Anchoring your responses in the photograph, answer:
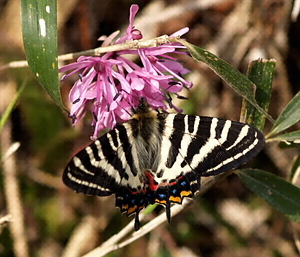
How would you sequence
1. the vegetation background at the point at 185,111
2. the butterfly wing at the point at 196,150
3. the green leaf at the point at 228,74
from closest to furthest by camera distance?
the green leaf at the point at 228,74 < the butterfly wing at the point at 196,150 < the vegetation background at the point at 185,111

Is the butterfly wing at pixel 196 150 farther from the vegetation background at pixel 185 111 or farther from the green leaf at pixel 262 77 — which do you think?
the vegetation background at pixel 185 111

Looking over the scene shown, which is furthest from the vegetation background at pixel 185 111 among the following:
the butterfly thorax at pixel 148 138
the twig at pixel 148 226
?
the butterfly thorax at pixel 148 138

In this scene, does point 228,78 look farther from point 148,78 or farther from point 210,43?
point 210,43

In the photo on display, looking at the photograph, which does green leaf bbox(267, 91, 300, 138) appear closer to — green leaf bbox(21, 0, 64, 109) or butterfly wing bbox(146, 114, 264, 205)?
butterfly wing bbox(146, 114, 264, 205)

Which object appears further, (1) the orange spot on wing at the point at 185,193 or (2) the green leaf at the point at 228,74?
(1) the orange spot on wing at the point at 185,193

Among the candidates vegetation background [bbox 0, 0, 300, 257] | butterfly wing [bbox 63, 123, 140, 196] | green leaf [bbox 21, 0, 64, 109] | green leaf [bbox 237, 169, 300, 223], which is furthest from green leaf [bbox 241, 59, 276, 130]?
vegetation background [bbox 0, 0, 300, 257]

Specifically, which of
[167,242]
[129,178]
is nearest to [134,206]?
[129,178]
